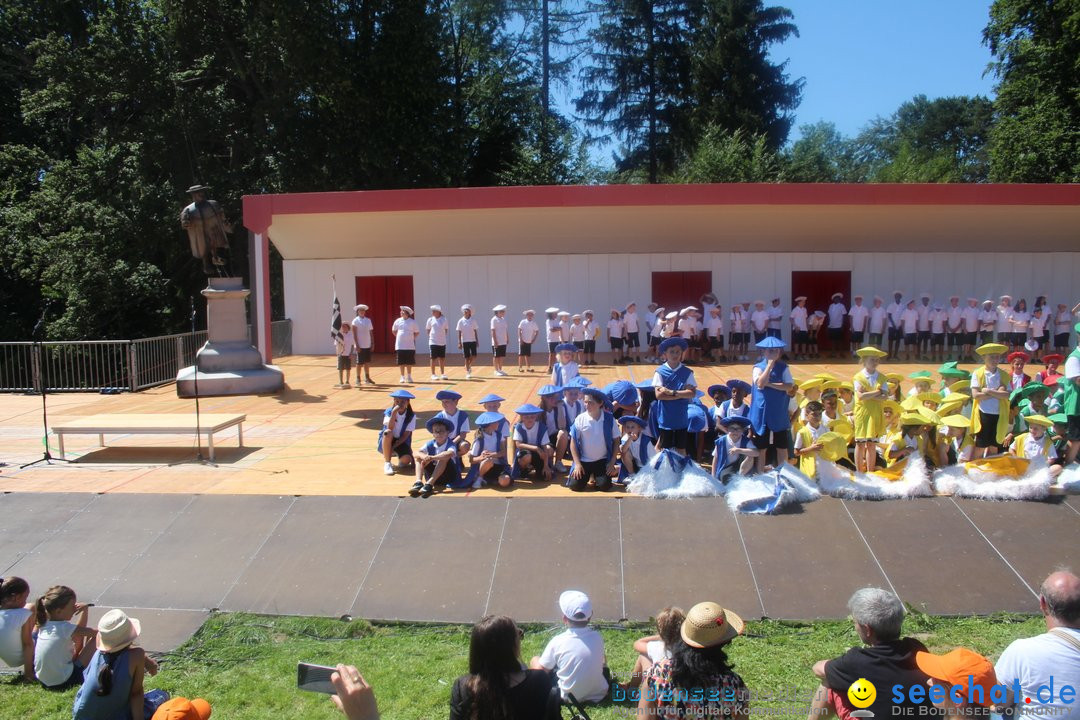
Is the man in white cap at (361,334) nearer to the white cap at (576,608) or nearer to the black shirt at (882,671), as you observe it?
the white cap at (576,608)

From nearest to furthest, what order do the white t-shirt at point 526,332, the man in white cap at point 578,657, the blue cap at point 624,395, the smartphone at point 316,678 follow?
the smartphone at point 316,678 → the man in white cap at point 578,657 → the blue cap at point 624,395 → the white t-shirt at point 526,332

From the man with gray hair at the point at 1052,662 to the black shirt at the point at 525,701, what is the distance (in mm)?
1930

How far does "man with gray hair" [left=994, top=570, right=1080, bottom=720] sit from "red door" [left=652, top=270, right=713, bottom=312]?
1834 cm

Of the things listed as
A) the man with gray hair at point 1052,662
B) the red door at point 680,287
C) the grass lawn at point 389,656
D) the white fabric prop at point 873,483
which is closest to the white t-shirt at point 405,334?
the red door at point 680,287

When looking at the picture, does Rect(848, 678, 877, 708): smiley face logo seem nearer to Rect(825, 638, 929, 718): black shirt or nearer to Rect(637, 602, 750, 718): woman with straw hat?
Rect(825, 638, 929, 718): black shirt

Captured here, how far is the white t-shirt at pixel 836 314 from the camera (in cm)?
1995

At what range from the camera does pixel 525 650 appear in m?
6.07

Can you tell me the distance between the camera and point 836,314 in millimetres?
20016

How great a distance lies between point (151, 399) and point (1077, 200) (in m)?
20.5

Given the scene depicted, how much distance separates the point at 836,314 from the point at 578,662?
1716 cm

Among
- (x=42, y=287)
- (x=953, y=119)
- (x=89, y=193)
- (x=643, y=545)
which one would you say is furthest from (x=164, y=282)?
(x=953, y=119)

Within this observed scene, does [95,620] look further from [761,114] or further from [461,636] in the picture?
[761,114]

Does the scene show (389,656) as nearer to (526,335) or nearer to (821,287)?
(526,335)

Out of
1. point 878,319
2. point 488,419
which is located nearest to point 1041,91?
point 878,319
